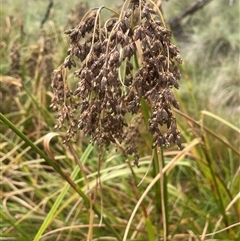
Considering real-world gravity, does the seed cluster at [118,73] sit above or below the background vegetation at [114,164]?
above

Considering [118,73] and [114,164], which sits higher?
[118,73]

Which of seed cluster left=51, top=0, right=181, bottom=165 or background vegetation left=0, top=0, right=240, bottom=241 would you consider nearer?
seed cluster left=51, top=0, right=181, bottom=165

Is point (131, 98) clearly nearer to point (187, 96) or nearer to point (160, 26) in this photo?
point (160, 26)

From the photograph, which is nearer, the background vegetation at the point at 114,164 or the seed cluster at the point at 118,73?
the seed cluster at the point at 118,73

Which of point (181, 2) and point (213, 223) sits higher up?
point (181, 2)

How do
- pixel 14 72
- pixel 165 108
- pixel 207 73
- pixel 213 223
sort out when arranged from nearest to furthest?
pixel 165 108
pixel 213 223
pixel 14 72
pixel 207 73

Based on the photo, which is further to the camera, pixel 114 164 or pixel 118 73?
pixel 114 164

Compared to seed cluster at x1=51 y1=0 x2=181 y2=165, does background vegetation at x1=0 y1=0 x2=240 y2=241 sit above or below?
below

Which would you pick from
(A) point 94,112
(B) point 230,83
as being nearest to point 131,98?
(A) point 94,112
